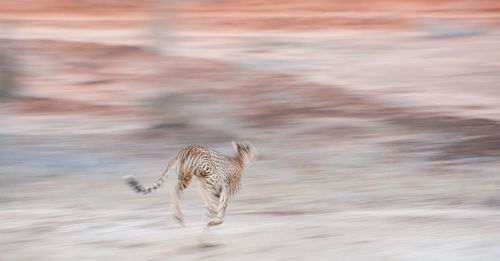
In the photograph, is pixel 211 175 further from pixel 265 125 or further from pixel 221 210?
pixel 265 125

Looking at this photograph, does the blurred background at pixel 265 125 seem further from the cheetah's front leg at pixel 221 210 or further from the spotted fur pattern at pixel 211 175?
the cheetah's front leg at pixel 221 210

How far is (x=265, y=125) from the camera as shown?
1869cm

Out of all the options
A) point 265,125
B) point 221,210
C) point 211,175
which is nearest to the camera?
point 221,210

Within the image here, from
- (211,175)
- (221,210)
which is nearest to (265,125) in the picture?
(211,175)

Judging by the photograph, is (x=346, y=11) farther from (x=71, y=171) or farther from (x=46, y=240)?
(x=46, y=240)

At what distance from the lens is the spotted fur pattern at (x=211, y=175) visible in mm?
7172

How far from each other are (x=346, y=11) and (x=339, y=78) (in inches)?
375

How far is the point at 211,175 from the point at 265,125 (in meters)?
11.5

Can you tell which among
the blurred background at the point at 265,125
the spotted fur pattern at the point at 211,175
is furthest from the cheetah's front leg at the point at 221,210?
the blurred background at the point at 265,125

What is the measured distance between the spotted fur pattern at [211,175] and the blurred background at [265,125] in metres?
1.00

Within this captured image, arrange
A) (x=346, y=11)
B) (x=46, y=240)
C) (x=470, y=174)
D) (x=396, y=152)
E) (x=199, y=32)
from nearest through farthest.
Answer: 1. (x=46, y=240)
2. (x=470, y=174)
3. (x=396, y=152)
4. (x=199, y=32)
5. (x=346, y=11)

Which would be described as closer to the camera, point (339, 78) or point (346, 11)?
point (339, 78)

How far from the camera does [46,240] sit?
359 inches

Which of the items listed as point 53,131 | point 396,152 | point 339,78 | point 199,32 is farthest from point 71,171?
point 199,32
